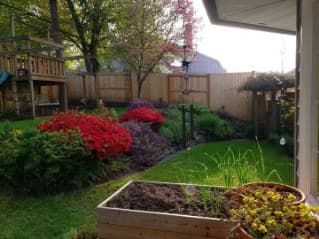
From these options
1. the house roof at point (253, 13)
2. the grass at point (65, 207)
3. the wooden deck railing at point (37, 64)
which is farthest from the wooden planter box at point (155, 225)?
the wooden deck railing at point (37, 64)

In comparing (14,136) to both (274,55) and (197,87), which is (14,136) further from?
(197,87)

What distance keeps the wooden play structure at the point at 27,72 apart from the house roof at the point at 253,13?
5856 mm

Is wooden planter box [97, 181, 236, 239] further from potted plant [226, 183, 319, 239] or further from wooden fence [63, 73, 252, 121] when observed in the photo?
wooden fence [63, 73, 252, 121]

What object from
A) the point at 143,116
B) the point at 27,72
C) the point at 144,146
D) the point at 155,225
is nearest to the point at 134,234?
the point at 155,225

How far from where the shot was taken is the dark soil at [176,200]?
7.32 feet

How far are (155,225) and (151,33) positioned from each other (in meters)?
9.61

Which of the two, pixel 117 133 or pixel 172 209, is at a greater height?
pixel 117 133

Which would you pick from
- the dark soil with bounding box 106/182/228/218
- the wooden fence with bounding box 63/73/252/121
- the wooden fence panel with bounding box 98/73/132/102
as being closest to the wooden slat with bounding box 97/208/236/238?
the dark soil with bounding box 106/182/228/218

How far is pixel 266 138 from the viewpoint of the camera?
7672mm

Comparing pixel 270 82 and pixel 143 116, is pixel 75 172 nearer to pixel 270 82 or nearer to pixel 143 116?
pixel 143 116

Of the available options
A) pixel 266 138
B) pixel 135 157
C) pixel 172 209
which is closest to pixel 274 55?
pixel 266 138

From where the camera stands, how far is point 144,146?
5.56 meters

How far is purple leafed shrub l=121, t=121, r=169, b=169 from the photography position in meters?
5.16

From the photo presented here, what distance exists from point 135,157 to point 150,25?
7.12 metres
